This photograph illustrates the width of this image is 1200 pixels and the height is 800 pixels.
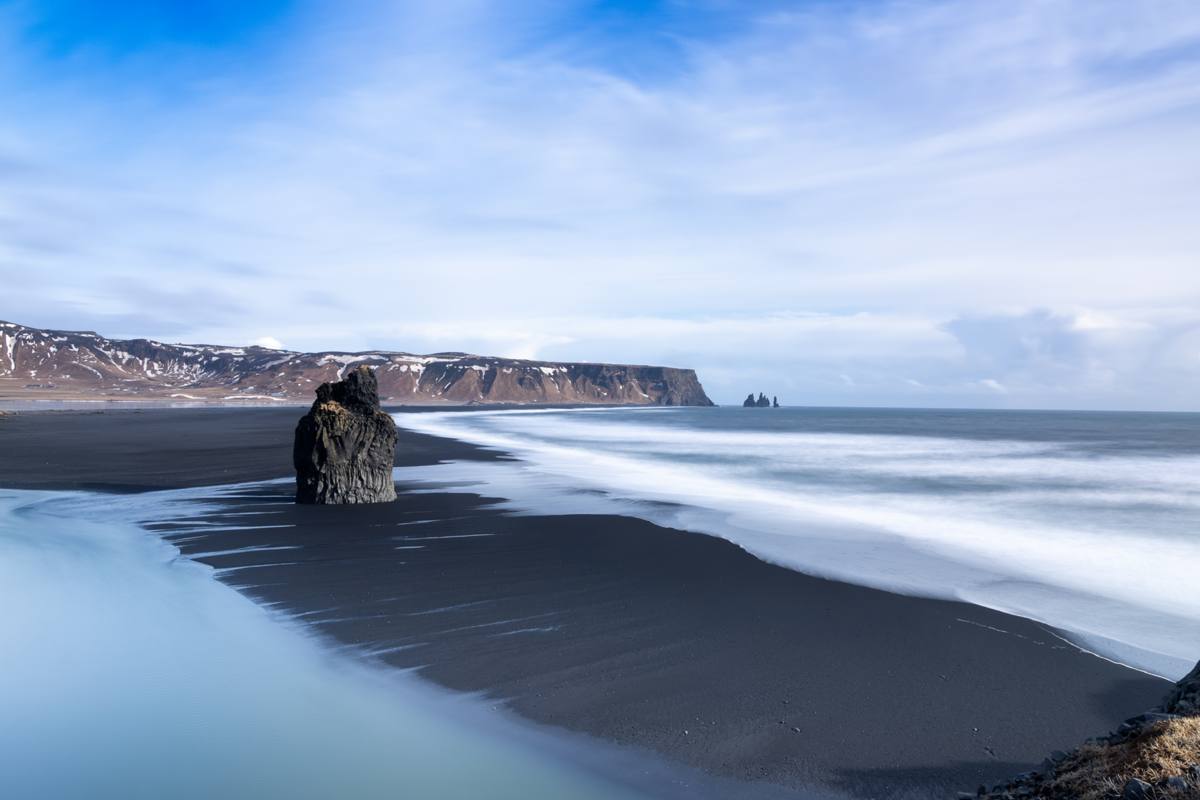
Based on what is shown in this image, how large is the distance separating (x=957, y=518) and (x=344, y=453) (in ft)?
37.8

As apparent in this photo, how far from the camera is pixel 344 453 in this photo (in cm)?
1323

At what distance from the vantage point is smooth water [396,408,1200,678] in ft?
27.2

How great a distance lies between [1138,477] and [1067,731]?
80.2 ft

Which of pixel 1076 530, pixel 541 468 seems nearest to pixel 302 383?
pixel 541 468

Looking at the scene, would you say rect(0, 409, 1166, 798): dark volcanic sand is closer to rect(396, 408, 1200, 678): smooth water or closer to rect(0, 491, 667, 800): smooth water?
rect(0, 491, 667, 800): smooth water

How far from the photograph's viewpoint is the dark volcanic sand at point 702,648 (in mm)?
4535

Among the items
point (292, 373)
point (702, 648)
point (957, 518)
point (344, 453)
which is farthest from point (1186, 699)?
point (292, 373)

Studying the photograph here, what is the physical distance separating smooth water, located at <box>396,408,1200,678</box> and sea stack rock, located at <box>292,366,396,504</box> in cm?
264

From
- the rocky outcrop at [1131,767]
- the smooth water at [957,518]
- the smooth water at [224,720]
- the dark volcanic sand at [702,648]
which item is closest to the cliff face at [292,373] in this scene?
the smooth water at [957,518]

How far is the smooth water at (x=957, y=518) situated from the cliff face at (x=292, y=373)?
108m

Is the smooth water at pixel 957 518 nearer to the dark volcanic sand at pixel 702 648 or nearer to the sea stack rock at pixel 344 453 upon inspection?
the dark volcanic sand at pixel 702 648

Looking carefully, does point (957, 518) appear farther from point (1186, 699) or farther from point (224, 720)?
point (224, 720)

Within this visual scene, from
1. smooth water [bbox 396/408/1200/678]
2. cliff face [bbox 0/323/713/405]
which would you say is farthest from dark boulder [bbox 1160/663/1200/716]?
cliff face [bbox 0/323/713/405]

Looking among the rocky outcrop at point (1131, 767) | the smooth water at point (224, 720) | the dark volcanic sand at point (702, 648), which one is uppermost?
the rocky outcrop at point (1131, 767)
